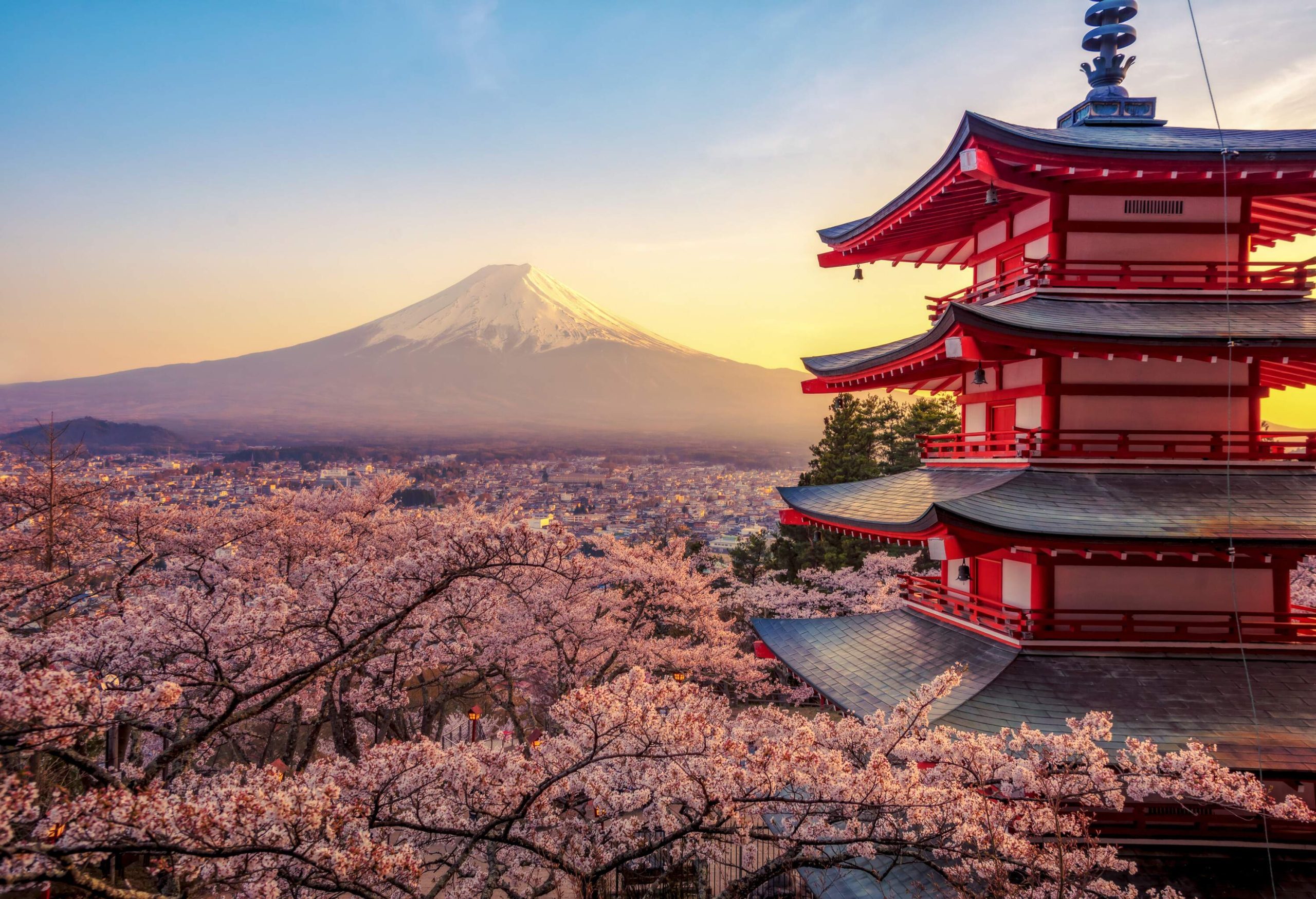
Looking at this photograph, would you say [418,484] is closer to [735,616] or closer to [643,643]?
[735,616]

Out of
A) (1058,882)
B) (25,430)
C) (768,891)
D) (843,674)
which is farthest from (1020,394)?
(25,430)

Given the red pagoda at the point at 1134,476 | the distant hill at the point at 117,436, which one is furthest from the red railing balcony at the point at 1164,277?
the distant hill at the point at 117,436

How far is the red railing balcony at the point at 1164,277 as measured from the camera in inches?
283

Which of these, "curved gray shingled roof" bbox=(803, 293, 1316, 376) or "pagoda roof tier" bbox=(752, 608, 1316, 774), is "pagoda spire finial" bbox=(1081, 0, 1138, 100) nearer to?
"curved gray shingled roof" bbox=(803, 293, 1316, 376)

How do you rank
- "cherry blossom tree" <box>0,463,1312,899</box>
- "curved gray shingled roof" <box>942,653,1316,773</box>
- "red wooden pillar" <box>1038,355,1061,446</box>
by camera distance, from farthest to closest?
"red wooden pillar" <box>1038,355,1061,446</box>
"curved gray shingled roof" <box>942,653,1316,773</box>
"cherry blossom tree" <box>0,463,1312,899</box>

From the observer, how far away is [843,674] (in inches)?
314

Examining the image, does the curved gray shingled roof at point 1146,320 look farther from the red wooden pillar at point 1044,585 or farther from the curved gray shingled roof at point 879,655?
the curved gray shingled roof at point 879,655

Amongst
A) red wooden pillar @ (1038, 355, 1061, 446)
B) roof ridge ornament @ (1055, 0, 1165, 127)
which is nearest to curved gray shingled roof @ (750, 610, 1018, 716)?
red wooden pillar @ (1038, 355, 1061, 446)

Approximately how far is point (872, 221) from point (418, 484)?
2975cm

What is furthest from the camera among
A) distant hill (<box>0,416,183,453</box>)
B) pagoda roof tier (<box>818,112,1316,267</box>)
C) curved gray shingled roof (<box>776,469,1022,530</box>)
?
distant hill (<box>0,416,183,453</box>)

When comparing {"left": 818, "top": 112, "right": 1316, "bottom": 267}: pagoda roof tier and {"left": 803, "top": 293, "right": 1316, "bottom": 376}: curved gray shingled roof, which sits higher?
{"left": 818, "top": 112, "right": 1316, "bottom": 267}: pagoda roof tier

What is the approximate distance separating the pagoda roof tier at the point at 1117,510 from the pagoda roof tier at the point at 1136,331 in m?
1.27

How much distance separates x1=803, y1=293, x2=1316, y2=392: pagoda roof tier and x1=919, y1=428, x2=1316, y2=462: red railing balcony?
80 centimetres

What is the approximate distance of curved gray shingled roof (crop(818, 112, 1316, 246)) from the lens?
654cm
